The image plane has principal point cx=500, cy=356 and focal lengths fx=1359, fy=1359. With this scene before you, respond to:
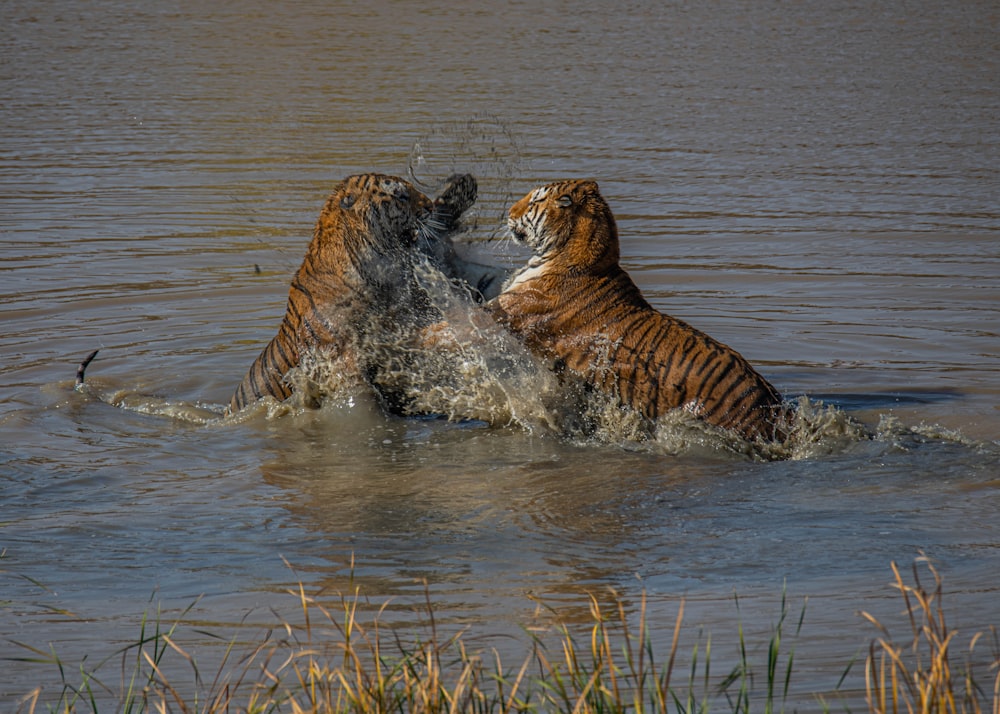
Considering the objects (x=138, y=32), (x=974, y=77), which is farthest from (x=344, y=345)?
(x=138, y=32)

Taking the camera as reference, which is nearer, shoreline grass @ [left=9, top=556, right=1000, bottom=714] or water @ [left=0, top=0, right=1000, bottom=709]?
shoreline grass @ [left=9, top=556, right=1000, bottom=714]

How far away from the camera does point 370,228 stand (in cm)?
640

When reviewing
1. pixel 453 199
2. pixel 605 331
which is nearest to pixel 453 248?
pixel 453 199

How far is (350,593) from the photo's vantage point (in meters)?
4.09

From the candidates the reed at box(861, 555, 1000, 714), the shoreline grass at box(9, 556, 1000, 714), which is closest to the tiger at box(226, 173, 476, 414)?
the shoreline grass at box(9, 556, 1000, 714)

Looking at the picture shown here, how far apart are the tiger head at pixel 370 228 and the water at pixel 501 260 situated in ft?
2.16

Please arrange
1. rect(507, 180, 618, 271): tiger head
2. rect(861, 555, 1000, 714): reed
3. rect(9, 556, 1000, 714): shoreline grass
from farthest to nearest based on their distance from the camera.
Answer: rect(507, 180, 618, 271): tiger head
rect(9, 556, 1000, 714): shoreline grass
rect(861, 555, 1000, 714): reed

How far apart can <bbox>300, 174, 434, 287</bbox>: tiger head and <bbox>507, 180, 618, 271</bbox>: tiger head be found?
622 millimetres

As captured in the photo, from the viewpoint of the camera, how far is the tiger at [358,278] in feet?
21.0

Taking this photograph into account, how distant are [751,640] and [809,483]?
1.71 meters

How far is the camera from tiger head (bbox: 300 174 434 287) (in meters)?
6.39

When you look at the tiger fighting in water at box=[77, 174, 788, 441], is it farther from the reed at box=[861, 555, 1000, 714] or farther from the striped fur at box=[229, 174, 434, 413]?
the reed at box=[861, 555, 1000, 714]

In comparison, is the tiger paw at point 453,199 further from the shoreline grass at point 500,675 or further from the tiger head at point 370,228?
the shoreline grass at point 500,675

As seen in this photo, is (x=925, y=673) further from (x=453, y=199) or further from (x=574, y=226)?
(x=453, y=199)
